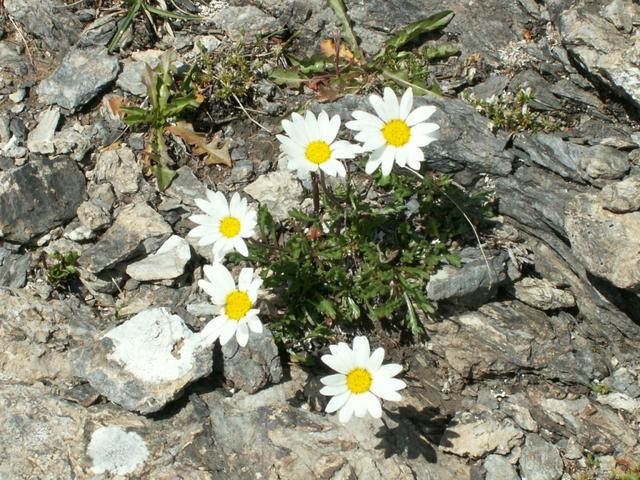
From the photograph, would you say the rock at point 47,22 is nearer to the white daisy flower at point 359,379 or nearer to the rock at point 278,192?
the rock at point 278,192

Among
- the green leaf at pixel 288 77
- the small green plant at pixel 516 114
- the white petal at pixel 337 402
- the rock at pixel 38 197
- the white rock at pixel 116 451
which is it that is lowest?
the white rock at pixel 116 451

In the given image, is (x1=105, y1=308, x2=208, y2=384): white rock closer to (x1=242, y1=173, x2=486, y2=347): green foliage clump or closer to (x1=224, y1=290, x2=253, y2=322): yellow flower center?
(x1=224, y1=290, x2=253, y2=322): yellow flower center

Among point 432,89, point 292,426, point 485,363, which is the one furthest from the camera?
point 432,89

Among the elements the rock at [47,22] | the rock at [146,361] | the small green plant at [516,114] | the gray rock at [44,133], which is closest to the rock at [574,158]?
the small green plant at [516,114]

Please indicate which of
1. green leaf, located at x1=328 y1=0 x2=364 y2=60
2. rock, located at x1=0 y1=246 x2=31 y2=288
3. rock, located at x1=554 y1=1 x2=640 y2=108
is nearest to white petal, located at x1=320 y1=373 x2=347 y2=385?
rock, located at x1=0 y1=246 x2=31 y2=288

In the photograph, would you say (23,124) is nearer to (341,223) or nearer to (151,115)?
(151,115)

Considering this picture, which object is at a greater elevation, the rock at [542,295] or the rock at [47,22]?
the rock at [47,22]

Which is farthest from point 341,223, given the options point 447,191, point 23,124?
point 23,124
